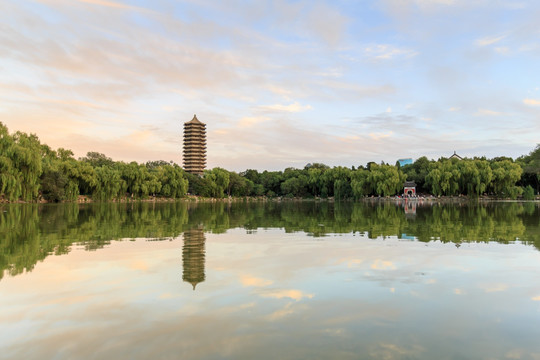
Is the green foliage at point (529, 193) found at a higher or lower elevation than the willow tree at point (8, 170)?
lower

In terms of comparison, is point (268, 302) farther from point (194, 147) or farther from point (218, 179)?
point (194, 147)

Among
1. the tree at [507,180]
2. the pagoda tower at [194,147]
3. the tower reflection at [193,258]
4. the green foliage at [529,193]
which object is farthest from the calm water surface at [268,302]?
the pagoda tower at [194,147]

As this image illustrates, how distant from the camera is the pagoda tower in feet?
334

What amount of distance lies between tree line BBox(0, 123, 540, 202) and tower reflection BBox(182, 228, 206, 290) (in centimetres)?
2628

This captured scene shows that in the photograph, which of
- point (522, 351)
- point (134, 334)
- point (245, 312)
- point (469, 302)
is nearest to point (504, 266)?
point (469, 302)

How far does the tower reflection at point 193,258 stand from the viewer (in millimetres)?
6625

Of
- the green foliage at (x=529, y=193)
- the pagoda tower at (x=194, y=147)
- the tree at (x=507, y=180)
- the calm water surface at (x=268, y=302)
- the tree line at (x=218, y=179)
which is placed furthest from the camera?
the pagoda tower at (x=194, y=147)

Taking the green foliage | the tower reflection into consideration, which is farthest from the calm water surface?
the green foliage

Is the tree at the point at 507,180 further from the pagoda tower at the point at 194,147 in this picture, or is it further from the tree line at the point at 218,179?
the pagoda tower at the point at 194,147

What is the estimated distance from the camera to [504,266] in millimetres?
7566

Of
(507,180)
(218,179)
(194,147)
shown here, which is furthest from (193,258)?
(194,147)

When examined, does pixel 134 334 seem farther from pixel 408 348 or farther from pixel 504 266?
pixel 504 266

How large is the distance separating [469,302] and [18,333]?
5398mm

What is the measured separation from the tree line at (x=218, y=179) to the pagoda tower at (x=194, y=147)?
44.2 ft
